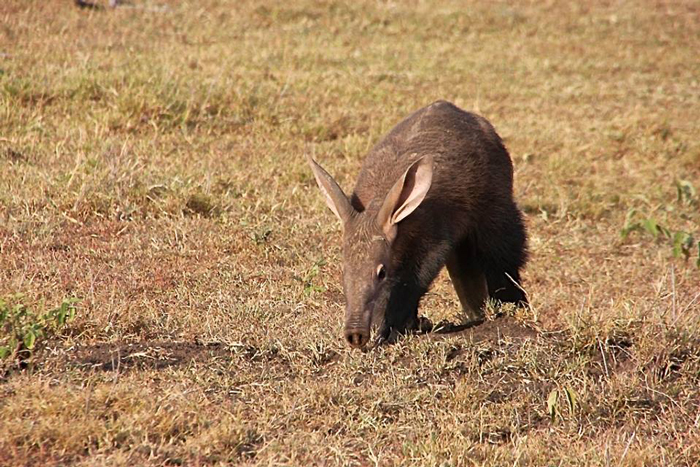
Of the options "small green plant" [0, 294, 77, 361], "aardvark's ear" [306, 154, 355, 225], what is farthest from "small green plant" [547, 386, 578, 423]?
"small green plant" [0, 294, 77, 361]

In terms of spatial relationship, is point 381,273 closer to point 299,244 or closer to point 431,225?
point 431,225

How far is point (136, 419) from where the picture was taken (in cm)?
373

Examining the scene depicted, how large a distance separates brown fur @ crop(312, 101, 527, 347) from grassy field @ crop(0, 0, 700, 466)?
0.79ft

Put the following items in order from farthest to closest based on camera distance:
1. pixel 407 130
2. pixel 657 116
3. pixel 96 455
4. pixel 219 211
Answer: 1. pixel 657 116
2. pixel 219 211
3. pixel 407 130
4. pixel 96 455

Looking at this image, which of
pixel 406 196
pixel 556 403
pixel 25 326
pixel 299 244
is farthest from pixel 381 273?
pixel 299 244

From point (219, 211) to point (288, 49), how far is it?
17.7 ft

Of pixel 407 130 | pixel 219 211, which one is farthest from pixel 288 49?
pixel 407 130

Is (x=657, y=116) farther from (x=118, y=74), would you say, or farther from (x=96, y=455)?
(x=96, y=455)

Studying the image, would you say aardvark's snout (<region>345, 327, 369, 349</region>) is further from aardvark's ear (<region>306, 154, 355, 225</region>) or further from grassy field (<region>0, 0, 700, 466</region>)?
aardvark's ear (<region>306, 154, 355, 225</region>)

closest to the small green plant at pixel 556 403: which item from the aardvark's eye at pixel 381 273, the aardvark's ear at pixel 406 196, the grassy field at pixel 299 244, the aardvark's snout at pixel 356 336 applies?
the grassy field at pixel 299 244

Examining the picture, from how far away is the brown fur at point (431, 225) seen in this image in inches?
193

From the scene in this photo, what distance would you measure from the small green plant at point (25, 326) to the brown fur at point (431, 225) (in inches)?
51.3

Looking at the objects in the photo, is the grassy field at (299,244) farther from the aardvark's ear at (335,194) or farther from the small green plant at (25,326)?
the aardvark's ear at (335,194)

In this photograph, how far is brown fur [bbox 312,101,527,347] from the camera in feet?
16.1
